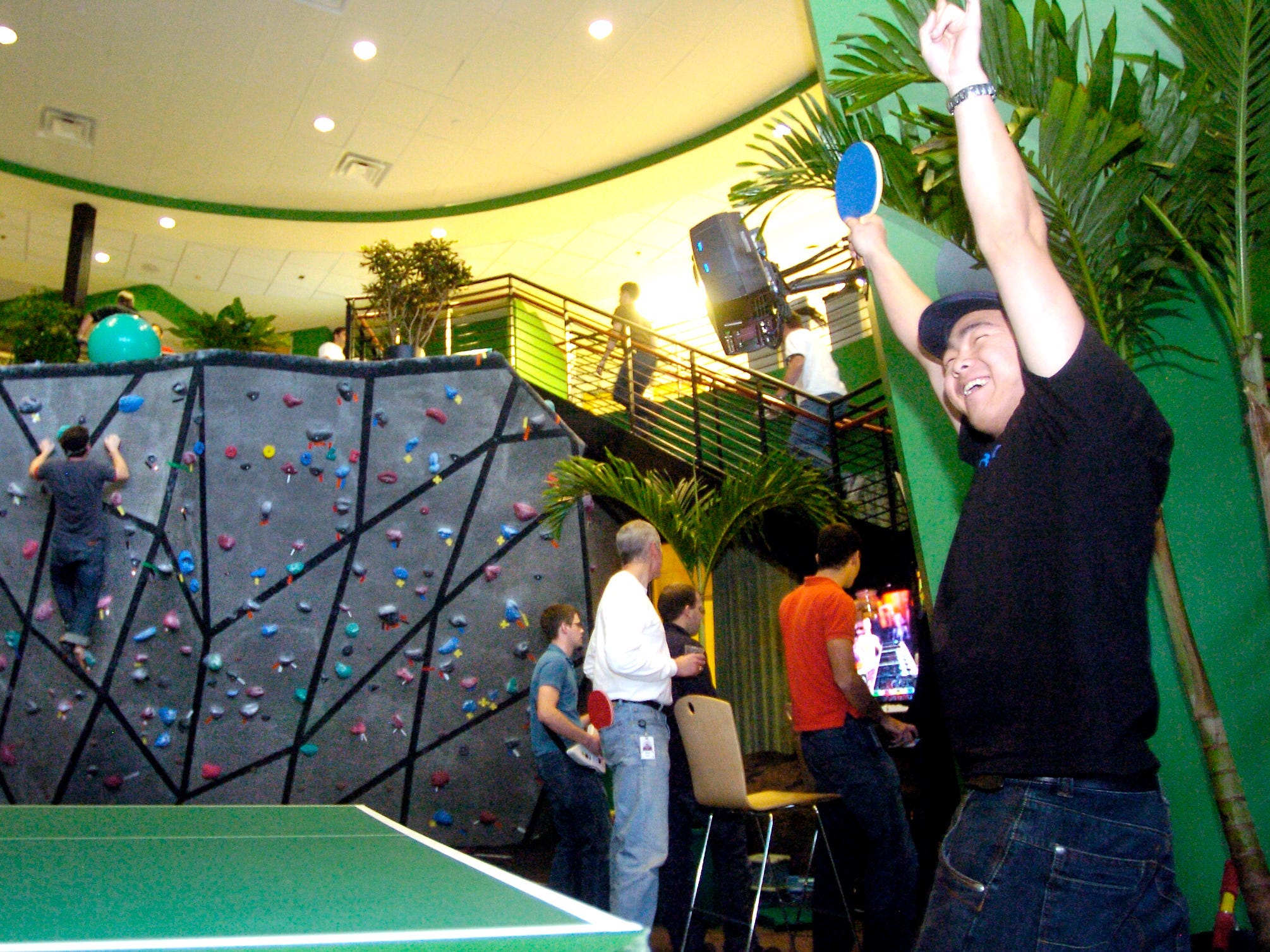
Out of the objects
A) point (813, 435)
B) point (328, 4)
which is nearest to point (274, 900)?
point (813, 435)

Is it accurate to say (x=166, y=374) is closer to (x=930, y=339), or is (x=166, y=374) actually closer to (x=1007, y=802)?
(x=930, y=339)

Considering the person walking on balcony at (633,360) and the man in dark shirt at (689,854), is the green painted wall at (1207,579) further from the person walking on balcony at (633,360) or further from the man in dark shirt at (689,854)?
the person walking on balcony at (633,360)

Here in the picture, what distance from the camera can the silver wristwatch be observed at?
1.26 metres

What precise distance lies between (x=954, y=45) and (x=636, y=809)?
112 inches

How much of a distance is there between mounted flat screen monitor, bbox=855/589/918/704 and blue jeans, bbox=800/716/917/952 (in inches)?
82.1

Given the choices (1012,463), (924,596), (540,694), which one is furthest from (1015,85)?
(540,694)

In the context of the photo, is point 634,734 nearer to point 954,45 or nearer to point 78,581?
point 954,45

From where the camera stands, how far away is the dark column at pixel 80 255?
967cm

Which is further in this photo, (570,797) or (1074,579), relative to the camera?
(570,797)

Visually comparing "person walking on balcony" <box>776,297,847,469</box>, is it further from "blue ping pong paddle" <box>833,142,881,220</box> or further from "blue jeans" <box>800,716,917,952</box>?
"blue ping pong paddle" <box>833,142,881,220</box>

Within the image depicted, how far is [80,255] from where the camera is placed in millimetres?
9961

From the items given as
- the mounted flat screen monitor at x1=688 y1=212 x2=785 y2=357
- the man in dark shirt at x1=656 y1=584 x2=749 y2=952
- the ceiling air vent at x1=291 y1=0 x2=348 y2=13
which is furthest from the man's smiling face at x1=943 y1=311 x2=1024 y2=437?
the ceiling air vent at x1=291 y1=0 x2=348 y2=13

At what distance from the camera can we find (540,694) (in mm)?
4293

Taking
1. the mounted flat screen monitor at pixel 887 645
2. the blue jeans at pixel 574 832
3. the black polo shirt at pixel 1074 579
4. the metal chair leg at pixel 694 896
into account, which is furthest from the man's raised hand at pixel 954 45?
the mounted flat screen monitor at pixel 887 645
